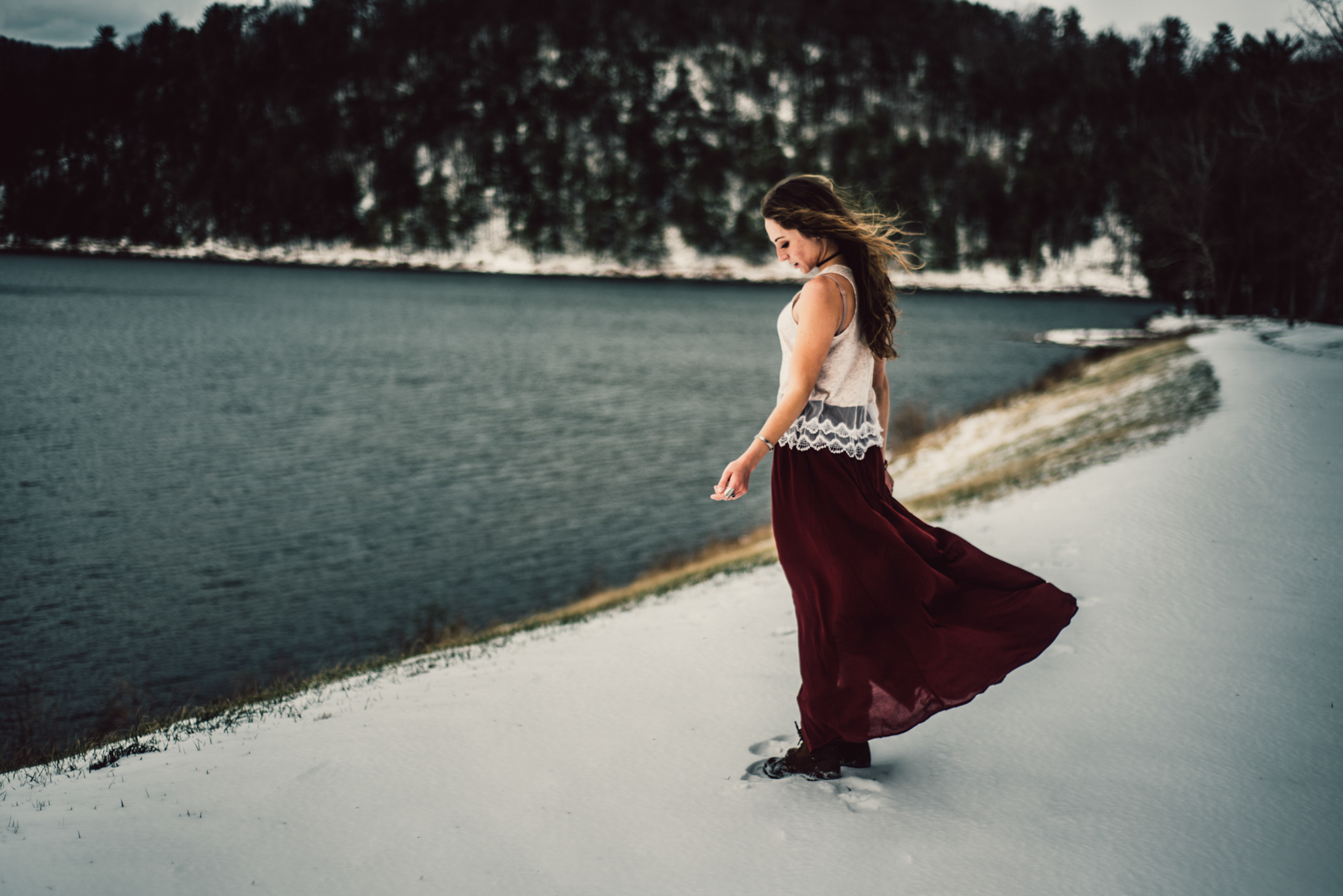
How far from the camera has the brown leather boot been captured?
3896 mm

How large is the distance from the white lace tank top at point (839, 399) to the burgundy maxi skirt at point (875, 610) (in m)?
0.06

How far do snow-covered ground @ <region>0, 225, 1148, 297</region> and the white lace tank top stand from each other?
136m

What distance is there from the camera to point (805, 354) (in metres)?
3.36

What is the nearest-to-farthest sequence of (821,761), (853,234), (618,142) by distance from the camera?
(853,234), (821,761), (618,142)

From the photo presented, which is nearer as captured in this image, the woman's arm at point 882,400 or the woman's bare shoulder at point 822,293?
the woman's bare shoulder at point 822,293

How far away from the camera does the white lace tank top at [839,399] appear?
11.4 ft

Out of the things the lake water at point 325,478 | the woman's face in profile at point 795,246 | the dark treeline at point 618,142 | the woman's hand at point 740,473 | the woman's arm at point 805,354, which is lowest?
the lake water at point 325,478

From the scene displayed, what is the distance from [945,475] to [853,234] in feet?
47.2

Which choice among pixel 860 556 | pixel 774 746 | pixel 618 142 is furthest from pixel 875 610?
pixel 618 142

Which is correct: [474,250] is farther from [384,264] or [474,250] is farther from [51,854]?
[51,854]

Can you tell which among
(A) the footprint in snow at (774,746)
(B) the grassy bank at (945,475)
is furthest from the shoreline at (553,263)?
(A) the footprint in snow at (774,746)

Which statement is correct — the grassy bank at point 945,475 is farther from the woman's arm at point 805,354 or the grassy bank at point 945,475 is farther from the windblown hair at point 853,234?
the windblown hair at point 853,234

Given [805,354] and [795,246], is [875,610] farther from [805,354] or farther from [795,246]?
[795,246]

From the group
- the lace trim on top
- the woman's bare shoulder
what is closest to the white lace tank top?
the lace trim on top
